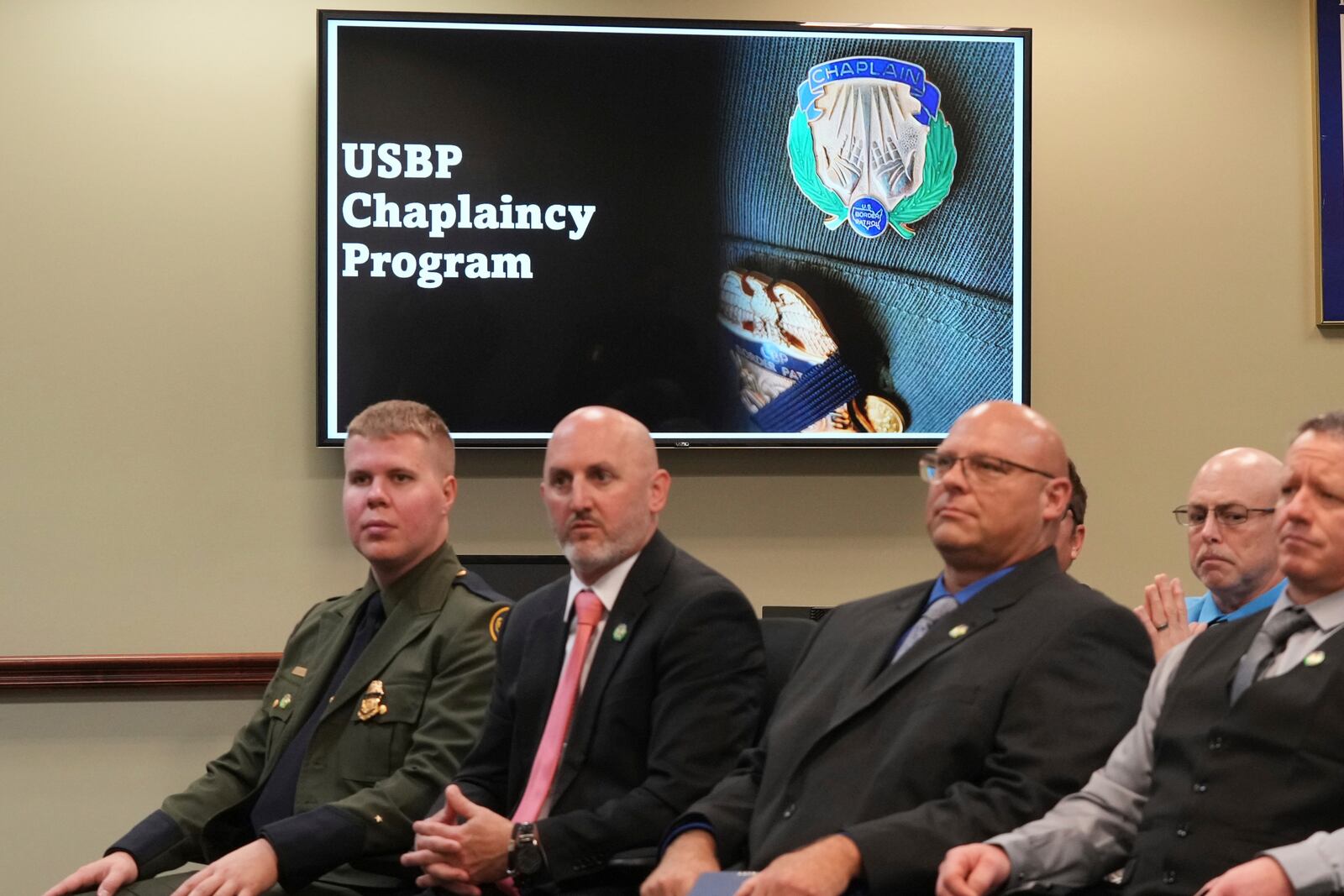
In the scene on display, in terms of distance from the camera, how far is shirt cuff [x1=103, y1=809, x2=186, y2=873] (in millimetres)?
2975

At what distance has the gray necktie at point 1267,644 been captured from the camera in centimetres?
222

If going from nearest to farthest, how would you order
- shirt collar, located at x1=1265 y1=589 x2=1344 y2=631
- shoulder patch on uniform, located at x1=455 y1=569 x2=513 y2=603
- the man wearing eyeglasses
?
shirt collar, located at x1=1265 y1=589 x2=1344 y2=631, shoulder patch on uniform, located at x1=455 y1=569 x2=513 y2=603, the man wearing eyeglasses

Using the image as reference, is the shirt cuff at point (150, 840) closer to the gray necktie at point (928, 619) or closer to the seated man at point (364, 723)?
the seated man at point (364, 723)

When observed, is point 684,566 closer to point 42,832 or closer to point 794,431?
point 794,431

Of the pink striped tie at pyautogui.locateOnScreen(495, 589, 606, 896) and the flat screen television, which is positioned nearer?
the pink striped tie at pyautogui.locateOnScreen(495, 589, 606, 896)

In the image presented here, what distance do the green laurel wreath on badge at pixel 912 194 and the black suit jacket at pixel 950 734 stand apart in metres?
2.10

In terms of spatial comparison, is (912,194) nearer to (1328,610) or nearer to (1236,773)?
(1328,610)

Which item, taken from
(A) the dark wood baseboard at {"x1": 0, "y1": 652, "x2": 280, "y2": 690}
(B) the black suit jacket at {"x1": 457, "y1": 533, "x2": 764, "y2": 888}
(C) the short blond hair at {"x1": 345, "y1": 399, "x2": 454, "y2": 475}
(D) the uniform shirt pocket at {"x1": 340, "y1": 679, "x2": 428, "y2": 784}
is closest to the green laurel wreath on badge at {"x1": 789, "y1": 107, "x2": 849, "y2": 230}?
(C) the short blond hair at {"x1": 345, "y1": 399, "x2": 454, "y2": 475}

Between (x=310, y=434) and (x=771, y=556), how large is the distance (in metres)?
1.36

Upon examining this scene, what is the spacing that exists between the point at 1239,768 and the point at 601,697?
1.06m

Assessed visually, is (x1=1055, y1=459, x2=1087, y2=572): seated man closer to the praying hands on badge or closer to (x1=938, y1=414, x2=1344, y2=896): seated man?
(x1=938, y1=414, x2=1344, y2=896): seated man

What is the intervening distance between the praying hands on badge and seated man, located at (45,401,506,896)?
0.73ft

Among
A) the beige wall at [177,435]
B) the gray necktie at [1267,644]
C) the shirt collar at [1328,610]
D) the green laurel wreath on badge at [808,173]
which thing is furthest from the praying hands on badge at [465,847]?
the green laurel wreath on badge at [808,173]

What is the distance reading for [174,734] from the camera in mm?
4391
